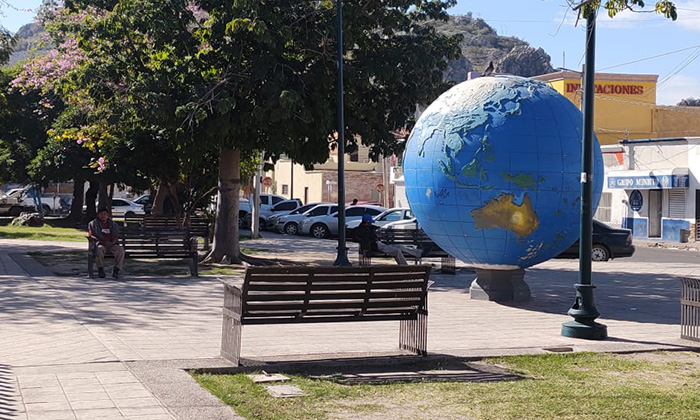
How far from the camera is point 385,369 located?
29.5 feet

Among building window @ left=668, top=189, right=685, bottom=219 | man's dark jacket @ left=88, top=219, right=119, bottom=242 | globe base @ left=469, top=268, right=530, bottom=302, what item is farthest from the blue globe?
building window @ left=668, top=189, right=685, bottom=219

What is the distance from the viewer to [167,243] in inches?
740

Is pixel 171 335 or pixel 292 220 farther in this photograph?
pixel 292 220

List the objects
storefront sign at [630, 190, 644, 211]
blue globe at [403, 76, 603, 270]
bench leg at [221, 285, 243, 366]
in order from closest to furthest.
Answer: bench leg at [221, 285, 243, 366] < blue globe at [403, 76, 603, 270] < storefront sign at [630, 190, 644, 211]

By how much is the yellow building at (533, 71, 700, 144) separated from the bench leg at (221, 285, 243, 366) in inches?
1886

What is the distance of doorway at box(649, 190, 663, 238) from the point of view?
1623 inches

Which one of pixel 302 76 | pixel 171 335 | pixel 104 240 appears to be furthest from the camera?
pixel 302 76

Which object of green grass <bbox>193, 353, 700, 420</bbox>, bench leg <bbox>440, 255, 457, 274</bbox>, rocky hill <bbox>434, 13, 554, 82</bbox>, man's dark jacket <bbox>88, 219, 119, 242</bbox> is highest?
rocky hill <bbox>434, 13, 554, 82</bbox>

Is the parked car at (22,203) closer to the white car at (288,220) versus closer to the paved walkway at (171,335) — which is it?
the white car at (288,220)

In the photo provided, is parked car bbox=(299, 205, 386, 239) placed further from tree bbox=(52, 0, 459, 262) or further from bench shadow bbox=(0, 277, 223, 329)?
bench shadow bbox=(0, 277, 223, 329)

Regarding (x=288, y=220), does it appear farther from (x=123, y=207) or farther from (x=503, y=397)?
(x=503, y=397)

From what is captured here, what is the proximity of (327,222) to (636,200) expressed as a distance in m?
15.0

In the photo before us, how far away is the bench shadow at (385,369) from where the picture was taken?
8.49m

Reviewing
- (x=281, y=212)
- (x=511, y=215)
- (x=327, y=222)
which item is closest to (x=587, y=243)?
(x=511, y=215)
